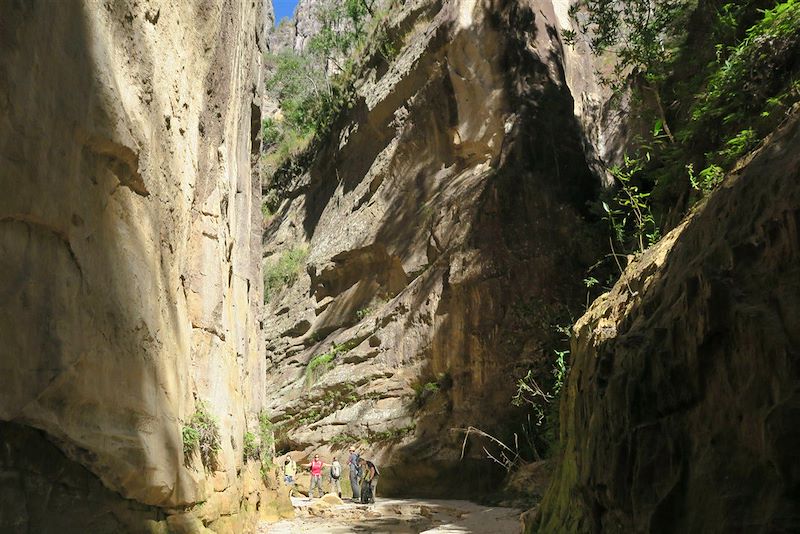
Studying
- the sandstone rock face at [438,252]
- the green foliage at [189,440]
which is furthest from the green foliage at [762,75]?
the sandstone rock face at [438,252]

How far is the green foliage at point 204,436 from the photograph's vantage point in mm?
7711

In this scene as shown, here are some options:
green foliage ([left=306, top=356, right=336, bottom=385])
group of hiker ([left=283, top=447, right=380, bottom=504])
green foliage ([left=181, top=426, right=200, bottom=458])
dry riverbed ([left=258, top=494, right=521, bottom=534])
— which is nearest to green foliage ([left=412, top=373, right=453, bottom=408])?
group of hiker ([left=283, top=447, right=380, bottom=504])

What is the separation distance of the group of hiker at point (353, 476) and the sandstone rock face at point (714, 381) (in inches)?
421

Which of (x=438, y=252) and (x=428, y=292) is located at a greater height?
(x=438, y=252)

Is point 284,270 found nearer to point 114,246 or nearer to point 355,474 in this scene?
point 355,474

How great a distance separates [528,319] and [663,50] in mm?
7229

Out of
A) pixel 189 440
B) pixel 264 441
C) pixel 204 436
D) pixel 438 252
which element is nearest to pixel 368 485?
pixel 264 441

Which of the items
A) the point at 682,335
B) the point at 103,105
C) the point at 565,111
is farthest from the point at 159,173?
the point at 565,111

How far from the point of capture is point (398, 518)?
13.5 meters

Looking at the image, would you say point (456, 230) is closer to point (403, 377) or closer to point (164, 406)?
point (403, 377)

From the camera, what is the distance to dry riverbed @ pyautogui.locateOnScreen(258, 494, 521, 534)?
10820 mm

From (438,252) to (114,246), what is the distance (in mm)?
15170

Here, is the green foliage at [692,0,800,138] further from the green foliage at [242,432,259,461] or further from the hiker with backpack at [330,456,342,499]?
the hiker with backpack at [330,456,342,499]

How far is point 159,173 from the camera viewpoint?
7.64 meters
